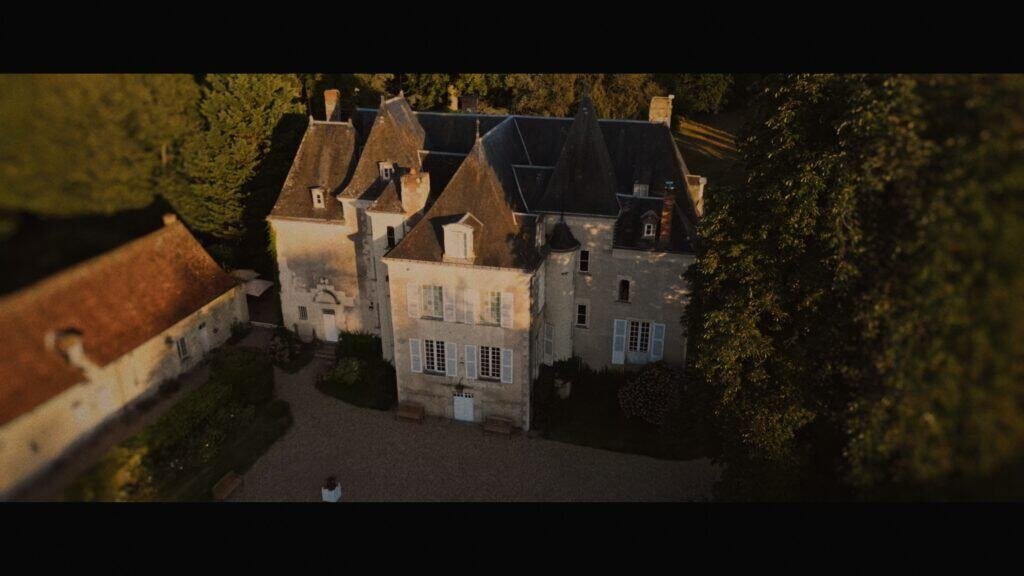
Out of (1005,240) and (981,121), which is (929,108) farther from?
(1005,240)

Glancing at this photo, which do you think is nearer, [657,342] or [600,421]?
[600,421]

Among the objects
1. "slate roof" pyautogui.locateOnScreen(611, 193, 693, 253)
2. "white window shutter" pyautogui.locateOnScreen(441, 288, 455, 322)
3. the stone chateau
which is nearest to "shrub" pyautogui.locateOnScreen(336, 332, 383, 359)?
the stone chateau

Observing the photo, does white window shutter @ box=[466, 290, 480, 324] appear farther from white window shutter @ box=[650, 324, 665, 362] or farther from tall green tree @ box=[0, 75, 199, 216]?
tall green tree @ box=[0, 75, 199, 216]

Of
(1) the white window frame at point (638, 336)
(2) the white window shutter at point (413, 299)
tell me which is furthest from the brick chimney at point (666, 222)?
(2) the white window shutter at point (413, 299)

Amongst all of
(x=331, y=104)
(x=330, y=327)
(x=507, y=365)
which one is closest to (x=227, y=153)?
(x=507, y=365)

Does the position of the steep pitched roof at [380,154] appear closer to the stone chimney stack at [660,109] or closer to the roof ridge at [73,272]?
the stone chimney stack at [660,109]

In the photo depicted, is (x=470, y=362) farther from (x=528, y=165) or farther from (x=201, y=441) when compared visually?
(x=201, y=441)
